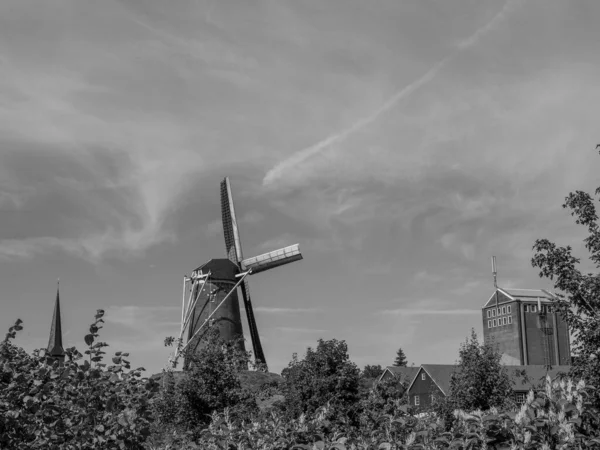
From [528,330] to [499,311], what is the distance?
537cm

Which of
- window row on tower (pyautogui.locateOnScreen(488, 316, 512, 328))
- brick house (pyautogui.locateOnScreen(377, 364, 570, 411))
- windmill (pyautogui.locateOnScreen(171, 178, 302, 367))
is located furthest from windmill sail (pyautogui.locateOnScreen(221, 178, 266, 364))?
window row on tower (pyautogui.locateOnScreen(488, 316, 512, 328))

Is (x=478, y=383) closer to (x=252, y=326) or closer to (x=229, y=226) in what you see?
(x=252, y=326)

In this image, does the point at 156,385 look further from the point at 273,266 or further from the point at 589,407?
the point at 273,266

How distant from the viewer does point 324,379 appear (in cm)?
3244

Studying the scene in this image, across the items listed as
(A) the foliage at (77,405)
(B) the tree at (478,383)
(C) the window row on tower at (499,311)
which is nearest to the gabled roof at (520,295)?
(C) the window row on tower at (499,311)

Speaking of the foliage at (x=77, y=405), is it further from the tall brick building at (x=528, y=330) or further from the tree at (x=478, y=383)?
the tall brick building at (x=528, y=330)

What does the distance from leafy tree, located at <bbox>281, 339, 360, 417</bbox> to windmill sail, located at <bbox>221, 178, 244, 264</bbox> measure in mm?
41281

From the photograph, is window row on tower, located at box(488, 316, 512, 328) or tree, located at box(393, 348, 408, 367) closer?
window row on tower, located at box(488, 316, 512, 328)

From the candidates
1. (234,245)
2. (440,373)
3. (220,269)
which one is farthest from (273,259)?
(440,373)

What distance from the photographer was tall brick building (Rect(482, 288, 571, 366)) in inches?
3698

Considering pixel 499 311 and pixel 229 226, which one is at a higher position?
pixel 229 226

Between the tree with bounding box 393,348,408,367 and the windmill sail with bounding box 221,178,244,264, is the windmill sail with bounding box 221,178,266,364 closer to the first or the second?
the windmill sail with bounding box 221,178,244,264

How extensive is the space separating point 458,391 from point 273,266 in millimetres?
40754

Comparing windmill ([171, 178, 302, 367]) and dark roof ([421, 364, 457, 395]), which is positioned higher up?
windmill ([171, 178, 302, 367])
